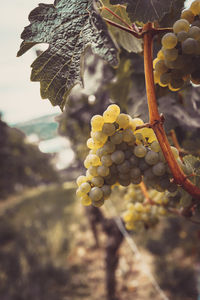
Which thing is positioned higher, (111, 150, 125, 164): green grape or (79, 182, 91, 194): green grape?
(111, 150, 125, 164): green grape

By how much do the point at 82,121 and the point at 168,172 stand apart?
1399 millimetres

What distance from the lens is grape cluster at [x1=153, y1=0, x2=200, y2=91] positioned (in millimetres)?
304

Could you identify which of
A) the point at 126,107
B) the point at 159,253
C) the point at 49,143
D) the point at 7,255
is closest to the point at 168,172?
the point at 126,107

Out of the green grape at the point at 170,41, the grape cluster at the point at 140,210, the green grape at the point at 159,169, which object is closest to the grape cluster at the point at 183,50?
the green grape at the point at 170,41

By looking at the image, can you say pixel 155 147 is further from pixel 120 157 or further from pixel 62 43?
pixel 62 43

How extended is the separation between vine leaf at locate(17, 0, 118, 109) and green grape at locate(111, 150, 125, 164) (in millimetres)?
102

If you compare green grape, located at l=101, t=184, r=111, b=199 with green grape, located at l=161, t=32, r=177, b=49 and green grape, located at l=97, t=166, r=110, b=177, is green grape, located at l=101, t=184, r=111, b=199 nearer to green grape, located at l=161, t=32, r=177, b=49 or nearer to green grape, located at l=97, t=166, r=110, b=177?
green grape, located at l=97, t=166, r=110, b=177

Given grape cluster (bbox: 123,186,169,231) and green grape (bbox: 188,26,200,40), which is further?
grape cluster (bbox: 123,186,169,231)

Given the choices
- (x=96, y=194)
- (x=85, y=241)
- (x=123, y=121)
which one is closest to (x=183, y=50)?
(x=123, y=121)

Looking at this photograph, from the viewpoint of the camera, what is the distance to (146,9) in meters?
0.34

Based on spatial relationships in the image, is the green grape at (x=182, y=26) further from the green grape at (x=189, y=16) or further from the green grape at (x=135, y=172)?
the green grape at (x=135, y=172)

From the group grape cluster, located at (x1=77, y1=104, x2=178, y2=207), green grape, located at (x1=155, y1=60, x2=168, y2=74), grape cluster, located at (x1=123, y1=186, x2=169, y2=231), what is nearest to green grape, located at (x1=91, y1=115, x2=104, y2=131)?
grape cluster, located at (x1=77, y1=104, x2=178, y2=207)

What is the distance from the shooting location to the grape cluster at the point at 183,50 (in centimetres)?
30

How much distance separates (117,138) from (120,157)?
0.09ft
